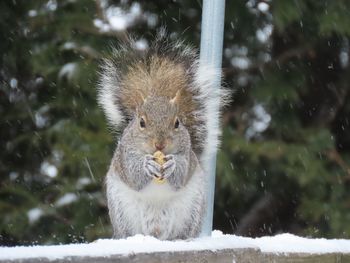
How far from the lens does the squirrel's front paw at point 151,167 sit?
152 cm

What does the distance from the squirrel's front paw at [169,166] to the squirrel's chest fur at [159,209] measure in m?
0.05

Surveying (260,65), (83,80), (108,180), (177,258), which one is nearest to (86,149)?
(83,80)

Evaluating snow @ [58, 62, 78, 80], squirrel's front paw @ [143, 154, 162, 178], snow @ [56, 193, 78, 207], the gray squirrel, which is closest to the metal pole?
the gray squirrel

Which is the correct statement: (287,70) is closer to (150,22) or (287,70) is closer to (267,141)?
(267,141)

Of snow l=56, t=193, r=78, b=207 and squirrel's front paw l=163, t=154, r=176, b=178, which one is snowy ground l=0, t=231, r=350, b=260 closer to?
squirrel's front paw l=163, t=154, r=176, b=178

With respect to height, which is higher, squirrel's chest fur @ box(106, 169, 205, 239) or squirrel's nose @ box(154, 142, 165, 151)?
squirrel's nose @ box(154, 142, 165, 151)

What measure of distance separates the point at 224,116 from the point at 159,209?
6.94 ft

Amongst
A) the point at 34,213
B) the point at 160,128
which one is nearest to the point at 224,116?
the point at 34,213

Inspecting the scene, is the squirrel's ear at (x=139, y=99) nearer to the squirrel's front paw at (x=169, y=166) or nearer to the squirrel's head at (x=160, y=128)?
the squirrel's head at (x=160, y=128)

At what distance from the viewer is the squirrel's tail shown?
1764 mm

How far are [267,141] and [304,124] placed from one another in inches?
14.0

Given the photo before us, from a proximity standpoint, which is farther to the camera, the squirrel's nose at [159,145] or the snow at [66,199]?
the snow at [66,199]

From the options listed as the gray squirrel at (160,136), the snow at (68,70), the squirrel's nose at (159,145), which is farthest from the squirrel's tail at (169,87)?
the snow at (68,70)

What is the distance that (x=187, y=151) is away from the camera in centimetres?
170
